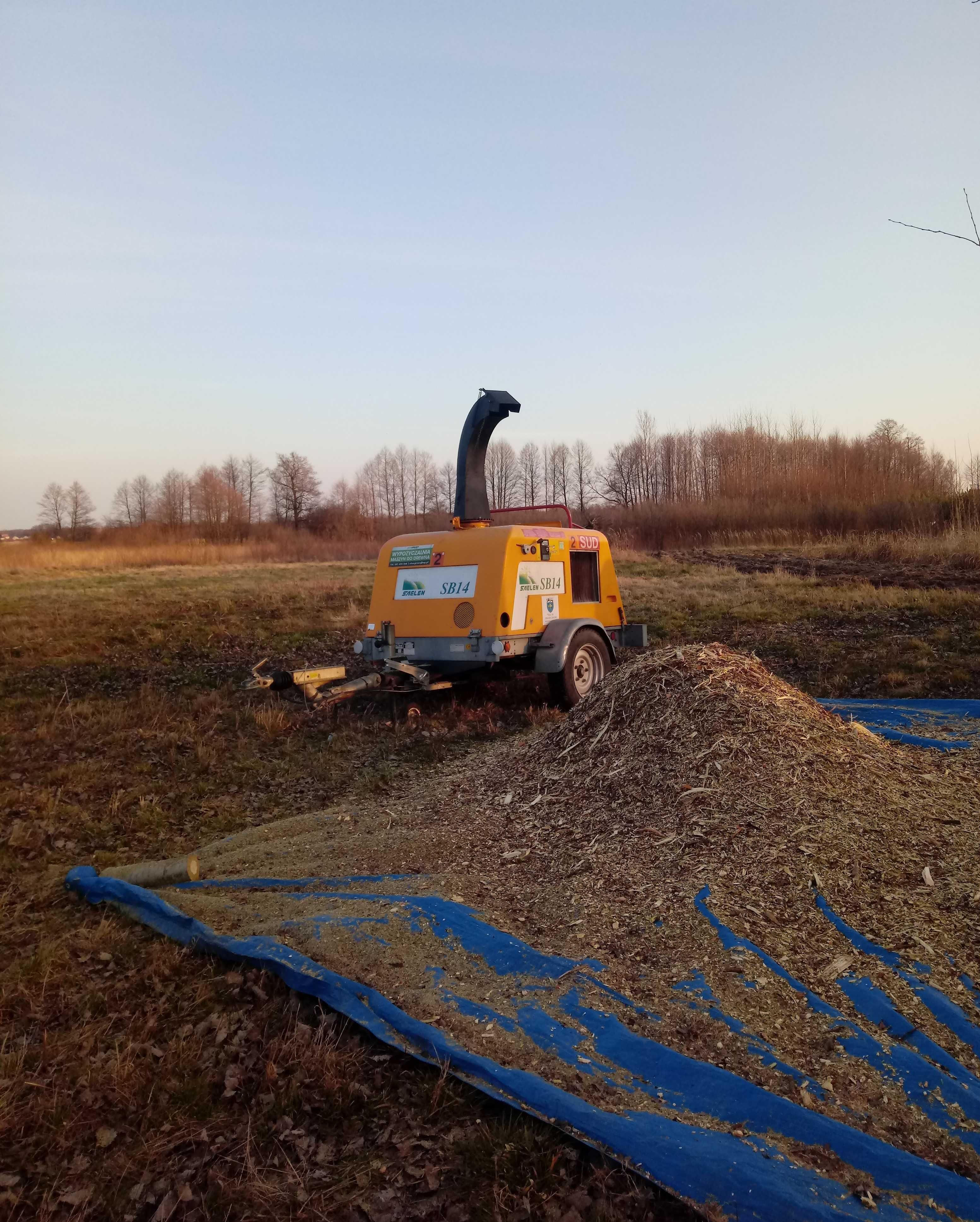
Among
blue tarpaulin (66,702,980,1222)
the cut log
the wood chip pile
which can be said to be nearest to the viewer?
blue tarpaulin (66,702,980,1222)

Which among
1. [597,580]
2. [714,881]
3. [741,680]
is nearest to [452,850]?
[714,881]

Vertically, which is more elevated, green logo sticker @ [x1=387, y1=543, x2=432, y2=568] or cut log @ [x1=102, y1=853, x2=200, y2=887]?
green logo sticker @ [x1=387, y1=543, x2=432, y2=568]

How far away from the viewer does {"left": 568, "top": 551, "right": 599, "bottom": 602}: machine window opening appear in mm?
9789

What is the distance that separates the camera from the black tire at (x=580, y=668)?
9.05m

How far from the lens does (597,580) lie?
10.1 meters

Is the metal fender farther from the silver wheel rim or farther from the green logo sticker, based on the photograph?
the green logo sticker

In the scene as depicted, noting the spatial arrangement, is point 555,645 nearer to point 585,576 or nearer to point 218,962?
point 585,576

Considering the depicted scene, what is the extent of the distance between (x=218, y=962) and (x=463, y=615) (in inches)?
196

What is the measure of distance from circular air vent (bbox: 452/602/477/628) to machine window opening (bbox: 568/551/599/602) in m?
1.51

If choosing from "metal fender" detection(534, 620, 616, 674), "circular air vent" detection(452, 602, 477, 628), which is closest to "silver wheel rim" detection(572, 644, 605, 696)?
"metal fender" detection(534, 620, 616, 674)

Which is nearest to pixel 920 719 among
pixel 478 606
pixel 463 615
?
pixel 478 606

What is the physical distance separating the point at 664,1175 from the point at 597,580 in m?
7.81

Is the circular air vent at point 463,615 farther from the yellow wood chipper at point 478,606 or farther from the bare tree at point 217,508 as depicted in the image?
the bare tree at point 217,508

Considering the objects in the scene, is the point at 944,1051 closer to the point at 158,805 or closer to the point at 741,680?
the point at 741,680
